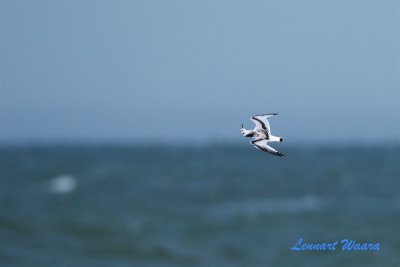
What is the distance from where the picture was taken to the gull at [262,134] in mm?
3568

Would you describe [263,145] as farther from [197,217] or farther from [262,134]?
[197,217]

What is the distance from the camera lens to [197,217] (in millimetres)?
50469

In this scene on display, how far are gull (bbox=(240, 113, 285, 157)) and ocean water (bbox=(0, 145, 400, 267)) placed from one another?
118ft

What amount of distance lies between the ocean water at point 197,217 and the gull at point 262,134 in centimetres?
3610

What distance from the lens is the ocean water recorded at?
4088 centimetres

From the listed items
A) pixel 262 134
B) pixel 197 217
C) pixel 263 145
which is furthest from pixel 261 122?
pixel 197 217

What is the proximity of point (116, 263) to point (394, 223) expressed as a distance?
20910 millimetres

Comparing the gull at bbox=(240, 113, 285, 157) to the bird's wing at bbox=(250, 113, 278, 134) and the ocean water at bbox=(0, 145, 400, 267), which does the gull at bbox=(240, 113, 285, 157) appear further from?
the ocean water at bbox=(0, 145, 400, 267)

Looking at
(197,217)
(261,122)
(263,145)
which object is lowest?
(197,217)

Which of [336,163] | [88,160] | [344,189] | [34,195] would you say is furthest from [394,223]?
[88,160]

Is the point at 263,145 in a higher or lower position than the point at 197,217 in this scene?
higher

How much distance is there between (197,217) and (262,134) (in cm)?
4718

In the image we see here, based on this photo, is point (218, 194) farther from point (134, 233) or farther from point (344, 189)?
point (134, 233)

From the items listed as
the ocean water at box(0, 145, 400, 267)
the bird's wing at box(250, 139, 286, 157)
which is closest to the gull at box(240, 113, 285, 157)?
the bird's wing at box(250, 139, 286, 157)
